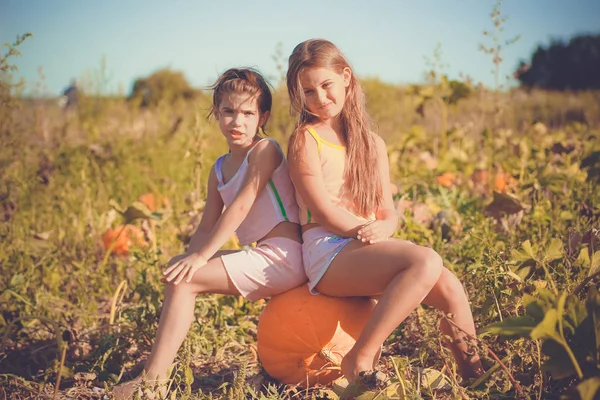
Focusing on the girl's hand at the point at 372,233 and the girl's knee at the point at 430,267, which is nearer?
the girl's knee at the point at 430,267

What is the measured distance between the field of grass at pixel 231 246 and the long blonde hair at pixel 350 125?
515 millimetres

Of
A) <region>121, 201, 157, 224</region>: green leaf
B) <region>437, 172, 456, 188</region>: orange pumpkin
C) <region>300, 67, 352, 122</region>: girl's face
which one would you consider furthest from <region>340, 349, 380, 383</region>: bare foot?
<region>437, 172, 456, 188</region>: orange pumpkin

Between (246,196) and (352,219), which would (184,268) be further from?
(352,219)

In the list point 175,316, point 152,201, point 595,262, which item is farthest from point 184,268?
point 152,201

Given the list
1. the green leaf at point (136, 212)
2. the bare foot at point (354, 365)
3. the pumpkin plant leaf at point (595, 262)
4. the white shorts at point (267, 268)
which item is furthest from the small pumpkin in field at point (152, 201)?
the pumpkin plant leaf at point (595, 262)

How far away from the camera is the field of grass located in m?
1.98

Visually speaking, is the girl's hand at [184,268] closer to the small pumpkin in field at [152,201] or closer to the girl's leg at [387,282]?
the girl's leg at [387,282]

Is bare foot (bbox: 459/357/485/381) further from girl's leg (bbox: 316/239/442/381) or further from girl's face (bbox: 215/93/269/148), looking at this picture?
girl's face (bbox: 215/93/269/148)

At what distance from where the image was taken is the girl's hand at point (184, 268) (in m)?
2.20

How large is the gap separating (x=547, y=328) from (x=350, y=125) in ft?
3.82

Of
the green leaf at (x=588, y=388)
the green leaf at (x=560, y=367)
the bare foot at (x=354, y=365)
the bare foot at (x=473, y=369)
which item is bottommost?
the bare foot at (x=473, y=369)

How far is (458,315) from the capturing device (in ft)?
7.04

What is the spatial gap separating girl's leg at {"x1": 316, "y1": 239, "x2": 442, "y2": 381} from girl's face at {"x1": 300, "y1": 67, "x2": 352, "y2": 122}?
→ 1.92ft

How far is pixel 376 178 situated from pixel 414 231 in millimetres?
926
